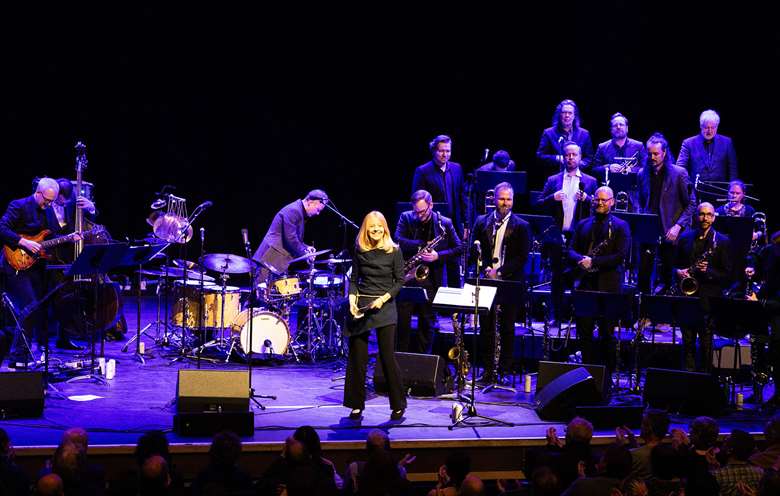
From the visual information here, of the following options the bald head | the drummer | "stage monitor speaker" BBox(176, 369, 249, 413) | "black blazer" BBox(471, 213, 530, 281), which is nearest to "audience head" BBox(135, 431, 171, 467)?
the bald head

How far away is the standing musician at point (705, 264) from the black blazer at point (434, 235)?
7.53 ft

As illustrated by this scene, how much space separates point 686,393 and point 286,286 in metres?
4.67

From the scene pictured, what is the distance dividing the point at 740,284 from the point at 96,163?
30.0ft

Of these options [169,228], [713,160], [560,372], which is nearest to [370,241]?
[560,372]

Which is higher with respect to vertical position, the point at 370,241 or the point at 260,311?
the point at 370,241

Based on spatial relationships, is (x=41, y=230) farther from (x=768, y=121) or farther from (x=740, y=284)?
(x=768, y=121)

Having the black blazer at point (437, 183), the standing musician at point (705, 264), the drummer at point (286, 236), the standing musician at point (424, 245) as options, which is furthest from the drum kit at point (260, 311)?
the standing musician at point (705, 264)

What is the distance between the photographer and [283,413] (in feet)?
30.3

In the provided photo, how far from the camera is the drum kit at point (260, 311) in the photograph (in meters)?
11.6

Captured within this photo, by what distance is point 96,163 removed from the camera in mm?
15148

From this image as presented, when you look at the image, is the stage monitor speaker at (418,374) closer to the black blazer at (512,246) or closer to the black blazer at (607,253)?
the black blazer at (512,246)

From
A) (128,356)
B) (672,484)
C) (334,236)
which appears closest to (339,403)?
(128,356)

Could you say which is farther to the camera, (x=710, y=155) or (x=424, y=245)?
(x=710, y=155)

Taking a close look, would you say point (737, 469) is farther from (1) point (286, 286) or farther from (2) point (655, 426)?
(1) point (286, 286)
